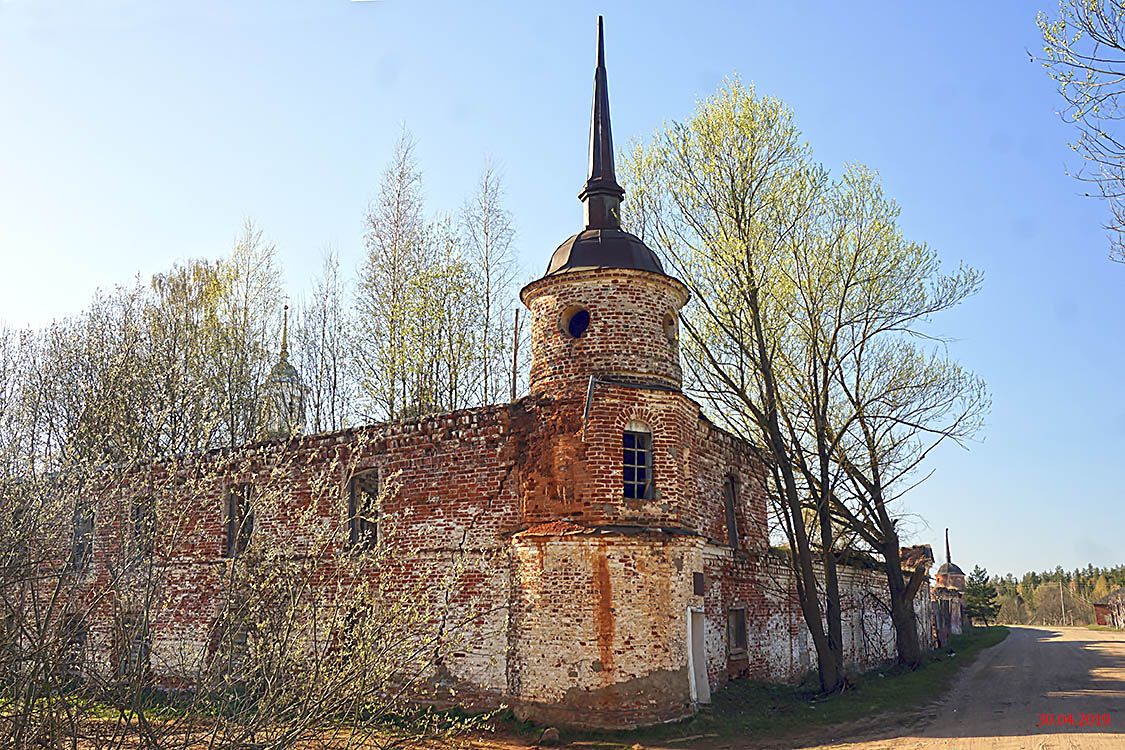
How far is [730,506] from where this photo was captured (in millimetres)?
18266

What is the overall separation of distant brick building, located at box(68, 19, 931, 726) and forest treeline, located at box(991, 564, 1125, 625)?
8177 centimetres

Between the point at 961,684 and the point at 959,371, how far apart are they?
7.66 m

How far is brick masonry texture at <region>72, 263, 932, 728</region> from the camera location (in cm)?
1279

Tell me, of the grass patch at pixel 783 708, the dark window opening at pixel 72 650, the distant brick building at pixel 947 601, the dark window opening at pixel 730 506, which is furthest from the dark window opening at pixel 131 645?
the distant brick building at pixel 947 601

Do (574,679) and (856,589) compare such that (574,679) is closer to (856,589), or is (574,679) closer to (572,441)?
(572,441)

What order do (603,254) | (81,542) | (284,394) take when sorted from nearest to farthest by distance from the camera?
(81,542) → (603,254) → (284,394)

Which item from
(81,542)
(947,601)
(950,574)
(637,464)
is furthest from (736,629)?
(950,574)

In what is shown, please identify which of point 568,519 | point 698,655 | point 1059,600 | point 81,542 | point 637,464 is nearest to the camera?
point 81,542

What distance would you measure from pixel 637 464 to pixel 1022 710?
867cm

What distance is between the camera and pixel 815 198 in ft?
59.3

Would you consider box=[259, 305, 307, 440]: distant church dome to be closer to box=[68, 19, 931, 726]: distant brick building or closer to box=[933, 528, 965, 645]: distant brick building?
box=[68, 19, 931, 726]: distant brick building

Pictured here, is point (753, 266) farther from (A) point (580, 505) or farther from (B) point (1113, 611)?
(B) point (1113, 611)

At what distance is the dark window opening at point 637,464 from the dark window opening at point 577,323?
75.1 inches

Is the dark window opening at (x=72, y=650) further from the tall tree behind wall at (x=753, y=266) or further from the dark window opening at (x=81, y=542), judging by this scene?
the tall tree behind wall at (x=753, y=266)
